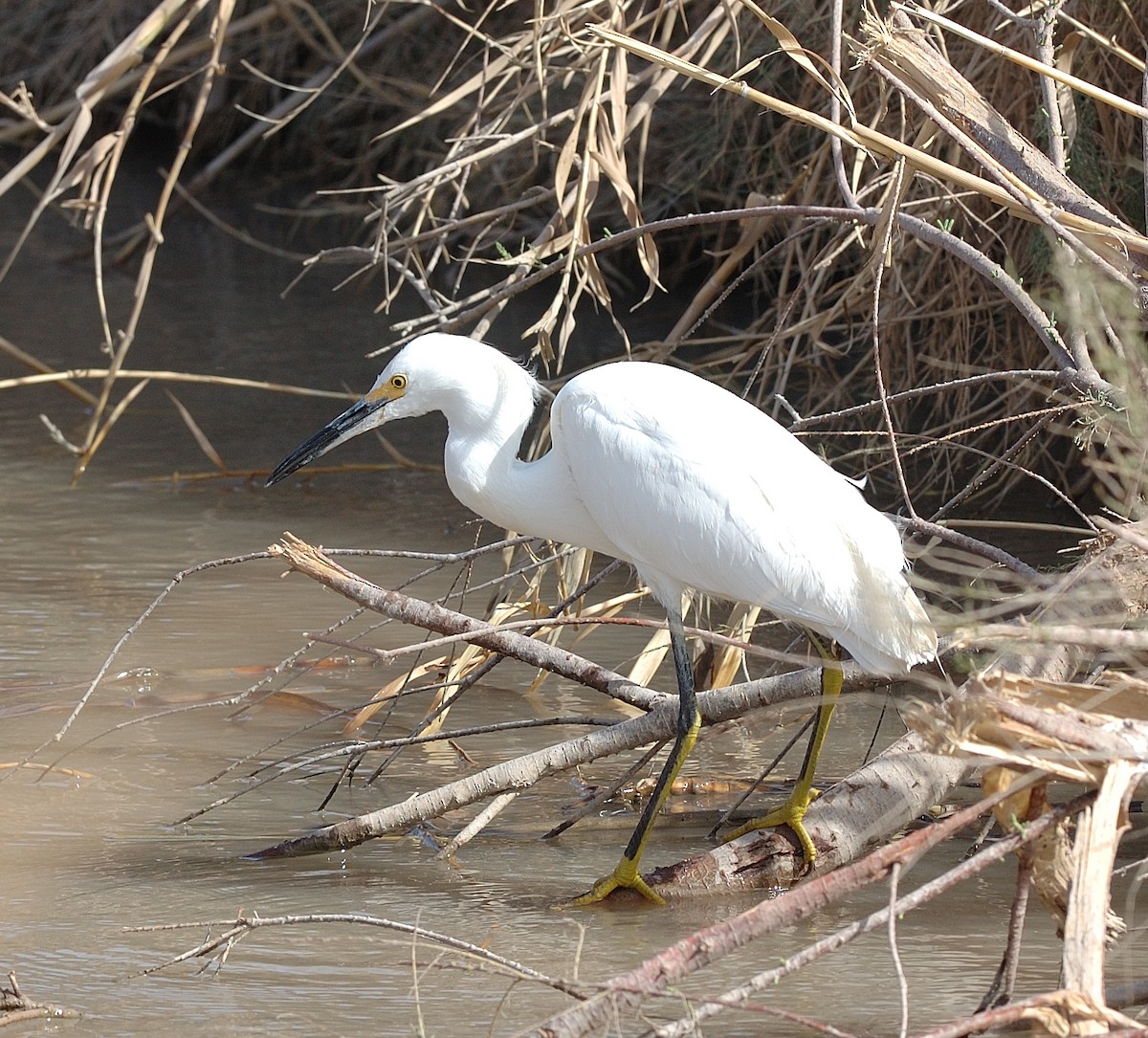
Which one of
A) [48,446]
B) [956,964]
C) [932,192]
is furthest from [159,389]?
[956,964]

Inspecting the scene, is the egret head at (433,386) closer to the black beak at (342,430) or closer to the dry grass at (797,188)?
the black beak at (342,430)

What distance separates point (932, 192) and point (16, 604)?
2778mm

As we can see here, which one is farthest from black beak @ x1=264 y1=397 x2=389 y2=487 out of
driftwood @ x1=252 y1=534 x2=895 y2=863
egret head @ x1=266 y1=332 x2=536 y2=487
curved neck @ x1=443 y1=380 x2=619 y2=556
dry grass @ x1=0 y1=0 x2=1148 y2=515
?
dry grass @ x1=0 y1=0 x2=1148 y2=515

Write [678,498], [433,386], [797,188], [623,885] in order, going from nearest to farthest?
1. [623,885]
2. [678,498]
3. [433,386]
4. [797,188]

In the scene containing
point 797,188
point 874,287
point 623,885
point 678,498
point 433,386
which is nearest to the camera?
point 623,885

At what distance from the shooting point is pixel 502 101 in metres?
5.08

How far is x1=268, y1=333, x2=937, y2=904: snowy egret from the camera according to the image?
303cm

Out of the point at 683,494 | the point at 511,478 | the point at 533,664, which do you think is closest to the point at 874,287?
the point at 683,494

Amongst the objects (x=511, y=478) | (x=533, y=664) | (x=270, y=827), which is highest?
(x=511, y=478)

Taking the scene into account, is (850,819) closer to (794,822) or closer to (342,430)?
(794,822)

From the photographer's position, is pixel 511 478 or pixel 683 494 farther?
pixel 511 478

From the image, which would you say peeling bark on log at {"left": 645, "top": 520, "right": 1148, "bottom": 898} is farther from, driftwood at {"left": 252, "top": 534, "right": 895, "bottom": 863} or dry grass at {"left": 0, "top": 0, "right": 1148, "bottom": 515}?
dry grass at {"left": 0, "top": 0, "right": 1148, "bottom": 515}

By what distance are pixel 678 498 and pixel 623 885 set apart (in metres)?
0.69

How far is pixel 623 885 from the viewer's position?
296cm
